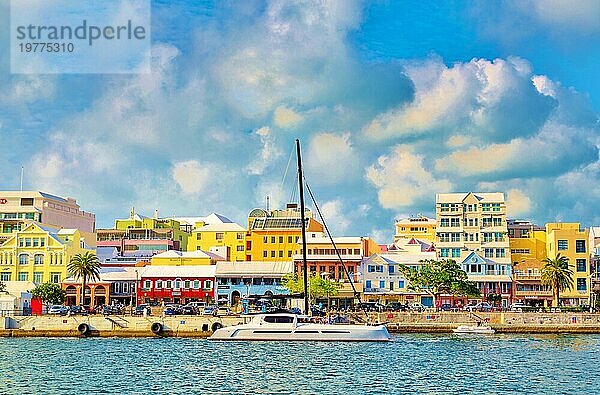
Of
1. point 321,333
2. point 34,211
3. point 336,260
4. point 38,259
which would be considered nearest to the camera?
point 321,333

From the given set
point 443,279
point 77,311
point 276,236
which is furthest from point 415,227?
point 77,311

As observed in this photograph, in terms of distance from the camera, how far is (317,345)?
8081cm

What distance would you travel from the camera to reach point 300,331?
273 feet

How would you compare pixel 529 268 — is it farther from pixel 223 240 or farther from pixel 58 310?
pixel 58 310

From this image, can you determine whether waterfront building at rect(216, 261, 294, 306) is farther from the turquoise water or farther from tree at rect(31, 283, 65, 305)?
the turquoise water

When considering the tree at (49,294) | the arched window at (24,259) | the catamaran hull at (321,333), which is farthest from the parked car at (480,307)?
the arched window at (24,259)

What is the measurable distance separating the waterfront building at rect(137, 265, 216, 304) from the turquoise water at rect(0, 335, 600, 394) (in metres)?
42.0

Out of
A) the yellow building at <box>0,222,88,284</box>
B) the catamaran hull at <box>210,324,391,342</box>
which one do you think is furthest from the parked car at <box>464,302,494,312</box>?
the yellow building at <box>0,222,88,284</box>

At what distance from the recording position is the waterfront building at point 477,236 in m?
129

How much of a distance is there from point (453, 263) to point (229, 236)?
169 ft

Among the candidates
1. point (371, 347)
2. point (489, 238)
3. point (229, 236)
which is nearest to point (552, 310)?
point (489, 238)

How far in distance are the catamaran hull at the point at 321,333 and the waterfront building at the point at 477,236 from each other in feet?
153

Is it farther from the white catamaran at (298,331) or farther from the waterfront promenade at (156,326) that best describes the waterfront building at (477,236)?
the white catamaran at (298,331)

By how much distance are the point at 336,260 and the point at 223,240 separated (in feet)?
112
